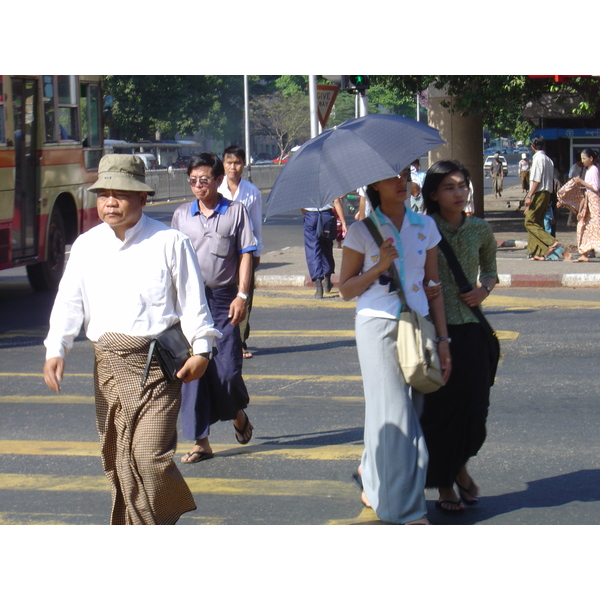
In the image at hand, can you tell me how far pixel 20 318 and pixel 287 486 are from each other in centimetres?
693

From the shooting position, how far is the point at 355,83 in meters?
14.0

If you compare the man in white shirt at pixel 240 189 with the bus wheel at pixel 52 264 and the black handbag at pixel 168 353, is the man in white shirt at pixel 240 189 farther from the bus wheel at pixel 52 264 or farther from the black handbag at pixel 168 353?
the bus wheel at pixel 52 264

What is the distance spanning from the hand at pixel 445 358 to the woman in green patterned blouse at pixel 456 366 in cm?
21

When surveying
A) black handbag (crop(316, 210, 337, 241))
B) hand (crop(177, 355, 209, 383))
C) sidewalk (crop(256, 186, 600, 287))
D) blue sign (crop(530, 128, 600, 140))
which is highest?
blue sign (crop(530, 128, 600, 140))

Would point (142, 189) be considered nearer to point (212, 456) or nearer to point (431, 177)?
point (431, 177)

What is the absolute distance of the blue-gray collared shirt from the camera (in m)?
5.92

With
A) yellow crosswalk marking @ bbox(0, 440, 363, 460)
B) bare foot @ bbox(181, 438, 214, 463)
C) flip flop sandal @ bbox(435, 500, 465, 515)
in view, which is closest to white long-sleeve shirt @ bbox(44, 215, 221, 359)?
flip flop sandal @ bbox(435, 500, 465, 515)

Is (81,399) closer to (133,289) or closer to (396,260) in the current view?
(133,289)

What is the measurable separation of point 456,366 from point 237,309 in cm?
164

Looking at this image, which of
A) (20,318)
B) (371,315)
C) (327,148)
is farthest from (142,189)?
(20,318)

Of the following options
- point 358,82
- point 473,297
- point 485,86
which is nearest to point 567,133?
point 485,86

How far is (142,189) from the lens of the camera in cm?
389

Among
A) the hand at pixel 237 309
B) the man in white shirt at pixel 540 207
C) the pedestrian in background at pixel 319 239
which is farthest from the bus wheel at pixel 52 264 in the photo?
the hand at pixel 237 309

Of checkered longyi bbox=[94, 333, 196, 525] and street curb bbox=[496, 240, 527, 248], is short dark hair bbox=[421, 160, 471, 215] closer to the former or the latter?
checkered longyi bbox=[94, 333, 196, 525]
